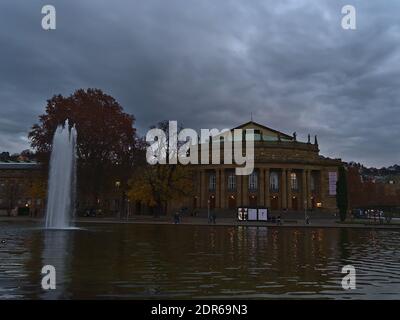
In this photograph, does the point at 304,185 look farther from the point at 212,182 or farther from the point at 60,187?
the point at 60,187

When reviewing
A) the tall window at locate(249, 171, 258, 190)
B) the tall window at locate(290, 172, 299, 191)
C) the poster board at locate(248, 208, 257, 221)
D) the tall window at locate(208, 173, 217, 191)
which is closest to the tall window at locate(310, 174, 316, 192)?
the tall window at locate(290, 172, 299, 191)

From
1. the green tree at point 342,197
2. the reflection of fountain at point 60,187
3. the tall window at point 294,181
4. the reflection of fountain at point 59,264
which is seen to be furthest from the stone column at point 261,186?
the reflection of fountain at point 59,264

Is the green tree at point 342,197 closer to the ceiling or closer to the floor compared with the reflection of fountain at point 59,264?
closer to the ceiling

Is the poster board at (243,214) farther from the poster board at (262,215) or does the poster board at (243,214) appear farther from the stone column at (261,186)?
the stone column at (261,186)

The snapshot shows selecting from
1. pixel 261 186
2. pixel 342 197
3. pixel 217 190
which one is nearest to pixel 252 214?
pixel 342 197

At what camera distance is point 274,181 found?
331 ft

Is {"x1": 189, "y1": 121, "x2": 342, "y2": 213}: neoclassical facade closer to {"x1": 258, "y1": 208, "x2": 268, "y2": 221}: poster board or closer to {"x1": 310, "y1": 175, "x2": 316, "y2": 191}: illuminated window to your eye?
{"x1": 310, "y1": 175, "x2": 316, "y2": 191}: illuminated window

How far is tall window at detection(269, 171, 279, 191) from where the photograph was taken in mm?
100125

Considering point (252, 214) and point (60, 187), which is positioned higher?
point (60, 187)

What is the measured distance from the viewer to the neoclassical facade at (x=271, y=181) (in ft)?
319

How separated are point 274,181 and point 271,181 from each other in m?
0.73

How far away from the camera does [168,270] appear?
15484mm

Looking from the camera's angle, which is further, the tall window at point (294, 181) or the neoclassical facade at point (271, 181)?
the tall window at point (294, 181)
